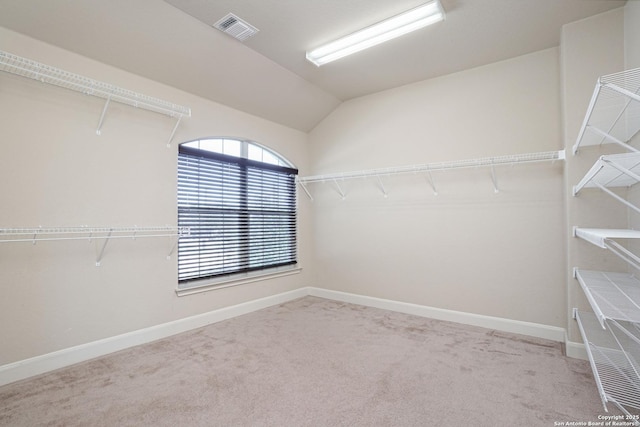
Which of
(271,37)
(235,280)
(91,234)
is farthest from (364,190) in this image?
(91,234)

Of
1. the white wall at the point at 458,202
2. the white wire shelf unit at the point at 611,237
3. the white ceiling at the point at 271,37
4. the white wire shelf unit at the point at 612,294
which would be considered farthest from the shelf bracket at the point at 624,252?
the white ceiling at the point at 271,37

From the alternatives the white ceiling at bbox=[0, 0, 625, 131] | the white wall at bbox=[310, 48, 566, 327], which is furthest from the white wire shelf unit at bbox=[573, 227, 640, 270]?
the white ceiling at bbox=[0, 0, 625, 131]

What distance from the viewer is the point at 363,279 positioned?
13.4 feet

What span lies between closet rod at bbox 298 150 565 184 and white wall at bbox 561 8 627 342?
0.80 feet

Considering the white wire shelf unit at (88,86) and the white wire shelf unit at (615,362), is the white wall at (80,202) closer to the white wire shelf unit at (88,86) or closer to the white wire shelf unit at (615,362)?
the white wire shelf unit at (88,86)

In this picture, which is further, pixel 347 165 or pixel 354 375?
pixel 347 165

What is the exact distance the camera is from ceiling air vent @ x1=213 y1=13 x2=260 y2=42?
A: 8.18ft

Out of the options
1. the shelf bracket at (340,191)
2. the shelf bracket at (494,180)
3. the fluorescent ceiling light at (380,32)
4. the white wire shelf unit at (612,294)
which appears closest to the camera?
the white wire shelf unit at (612,294)

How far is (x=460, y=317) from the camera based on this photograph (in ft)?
10.9

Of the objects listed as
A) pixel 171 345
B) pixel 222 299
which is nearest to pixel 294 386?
pixel 171 345

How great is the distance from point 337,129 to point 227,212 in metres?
1.96

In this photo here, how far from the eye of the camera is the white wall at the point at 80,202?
7.21ft

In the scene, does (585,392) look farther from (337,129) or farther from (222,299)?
(337,129)

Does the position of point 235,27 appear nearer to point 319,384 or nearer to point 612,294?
point 319,384
